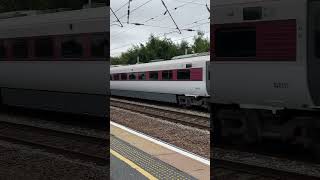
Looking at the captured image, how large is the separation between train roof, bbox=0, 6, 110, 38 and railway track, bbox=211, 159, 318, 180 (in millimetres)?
2793

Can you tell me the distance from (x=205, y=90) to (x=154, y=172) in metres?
9.08

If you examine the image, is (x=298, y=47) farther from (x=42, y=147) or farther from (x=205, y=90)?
(x=205, y=90)

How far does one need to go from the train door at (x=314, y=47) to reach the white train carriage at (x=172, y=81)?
5.50 meters

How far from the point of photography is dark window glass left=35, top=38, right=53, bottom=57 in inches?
241

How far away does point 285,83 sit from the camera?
267 inches

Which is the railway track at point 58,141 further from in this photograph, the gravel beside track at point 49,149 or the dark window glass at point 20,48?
the dark window glass at point 20,48

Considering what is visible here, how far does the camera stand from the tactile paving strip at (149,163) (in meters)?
5.58

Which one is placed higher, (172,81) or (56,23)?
(56,23)

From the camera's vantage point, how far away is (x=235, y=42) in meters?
6.94

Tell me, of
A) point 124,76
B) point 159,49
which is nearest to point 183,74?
point 124,76

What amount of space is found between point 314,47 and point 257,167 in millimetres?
2103

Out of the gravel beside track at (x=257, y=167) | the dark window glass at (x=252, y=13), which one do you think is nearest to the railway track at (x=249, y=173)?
the gravel beside track at (x=257, y=167)

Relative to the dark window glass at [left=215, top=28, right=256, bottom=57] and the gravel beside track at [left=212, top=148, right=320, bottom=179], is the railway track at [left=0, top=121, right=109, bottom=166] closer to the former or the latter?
the gravel beside track at [left=212, top=148, right=320, bottom=179]

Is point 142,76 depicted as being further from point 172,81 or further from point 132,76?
point 172,81
